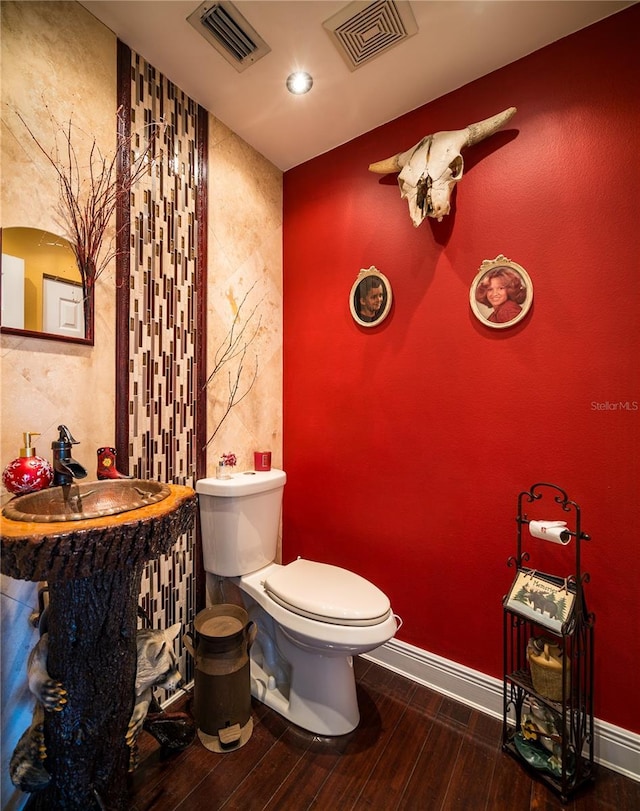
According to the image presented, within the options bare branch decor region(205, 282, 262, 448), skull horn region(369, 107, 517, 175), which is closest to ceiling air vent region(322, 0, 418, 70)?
skull horn region(369, 107, 517, 175)

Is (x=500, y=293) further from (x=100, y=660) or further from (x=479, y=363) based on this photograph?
(x=100, y=660)

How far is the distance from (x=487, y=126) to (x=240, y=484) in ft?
5.59

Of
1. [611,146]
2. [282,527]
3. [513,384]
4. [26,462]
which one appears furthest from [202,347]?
[611,146]

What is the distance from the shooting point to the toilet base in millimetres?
1390

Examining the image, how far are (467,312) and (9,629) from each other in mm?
1886

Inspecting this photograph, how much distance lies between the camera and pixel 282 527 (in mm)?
2143

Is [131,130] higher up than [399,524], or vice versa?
[131,130]

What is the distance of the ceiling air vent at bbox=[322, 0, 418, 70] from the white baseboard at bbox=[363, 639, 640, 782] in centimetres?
246

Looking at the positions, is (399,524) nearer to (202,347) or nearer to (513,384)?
(513,384)

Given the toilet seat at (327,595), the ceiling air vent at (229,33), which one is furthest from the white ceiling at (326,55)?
the toilet seat at (327,595)

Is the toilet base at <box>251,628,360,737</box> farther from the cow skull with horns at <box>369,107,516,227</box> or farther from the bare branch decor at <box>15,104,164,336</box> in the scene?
the cow skull with horns at <box>369,107,516,227</box>

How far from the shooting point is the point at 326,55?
145cm

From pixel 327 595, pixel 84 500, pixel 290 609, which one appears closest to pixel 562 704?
pixel 327 595

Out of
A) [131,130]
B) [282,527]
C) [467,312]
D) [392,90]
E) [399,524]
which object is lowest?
[282,527]
